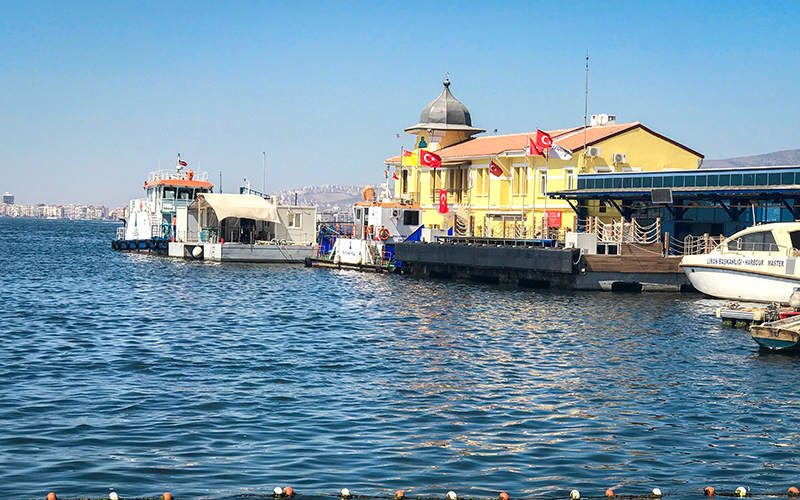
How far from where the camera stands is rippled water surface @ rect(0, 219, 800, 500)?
1280 centimetres

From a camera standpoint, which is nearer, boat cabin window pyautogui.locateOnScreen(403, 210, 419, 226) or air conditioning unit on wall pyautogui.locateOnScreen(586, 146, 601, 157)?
air conditioning unit on wall pyautogui.locateOnScreen(586, 146, 601, 157)

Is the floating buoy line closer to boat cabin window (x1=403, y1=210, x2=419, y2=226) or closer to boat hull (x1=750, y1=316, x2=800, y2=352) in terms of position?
boat hull (x1=750, y1=316, x2=800, y2=352)

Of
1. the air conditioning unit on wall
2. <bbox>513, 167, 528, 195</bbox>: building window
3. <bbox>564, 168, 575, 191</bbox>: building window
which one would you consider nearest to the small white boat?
the air conditioning unit on wall

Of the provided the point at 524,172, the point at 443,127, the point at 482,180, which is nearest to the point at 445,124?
the point at 443,127

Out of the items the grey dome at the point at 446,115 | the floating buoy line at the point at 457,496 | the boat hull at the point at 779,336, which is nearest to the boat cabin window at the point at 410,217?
the grey dome at the point at 446,115

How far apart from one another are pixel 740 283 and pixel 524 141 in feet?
82.1

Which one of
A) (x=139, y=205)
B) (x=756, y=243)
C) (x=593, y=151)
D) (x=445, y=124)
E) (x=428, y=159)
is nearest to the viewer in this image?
(x=756, y=243)

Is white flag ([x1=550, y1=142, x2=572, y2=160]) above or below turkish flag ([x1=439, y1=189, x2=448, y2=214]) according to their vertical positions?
above

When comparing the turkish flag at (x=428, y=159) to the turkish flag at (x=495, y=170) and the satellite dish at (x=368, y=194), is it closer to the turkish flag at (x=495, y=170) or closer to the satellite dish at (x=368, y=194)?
the turkish flag at (x=495, y=170)

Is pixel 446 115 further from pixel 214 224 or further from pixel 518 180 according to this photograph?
pixel 214 224

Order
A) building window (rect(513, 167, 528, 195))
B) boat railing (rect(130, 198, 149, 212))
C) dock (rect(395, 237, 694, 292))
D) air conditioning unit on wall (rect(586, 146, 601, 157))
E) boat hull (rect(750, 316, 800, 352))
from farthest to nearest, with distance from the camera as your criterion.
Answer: boat railing (rect(130, 198, 149, 212)) < building window (rect(513, 167, 528, 195)) < air conditioning unit on wall (rect(586, 146, 601, 157)) < dock (rect(395, 237, 694, 292)) < boat hull (rect(750, 316, 800, 352))

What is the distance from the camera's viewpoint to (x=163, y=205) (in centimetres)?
7638

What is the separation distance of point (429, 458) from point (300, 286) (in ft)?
115

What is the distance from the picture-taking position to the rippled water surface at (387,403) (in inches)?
504
